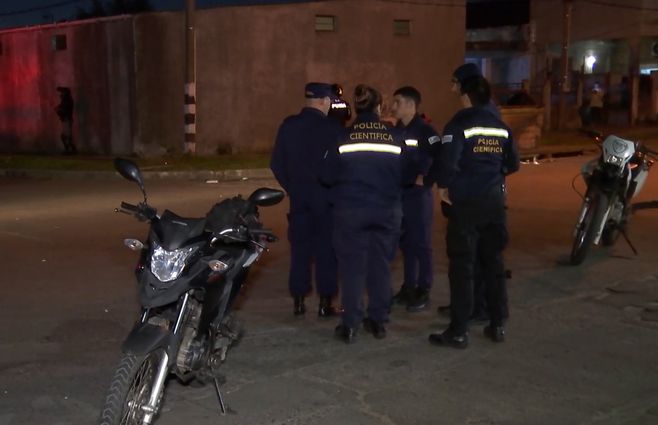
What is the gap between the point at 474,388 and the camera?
5.68 metres

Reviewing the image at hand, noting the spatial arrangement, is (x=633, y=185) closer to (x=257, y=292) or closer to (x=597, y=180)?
(x=597, y=180)

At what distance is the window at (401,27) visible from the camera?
998 inches

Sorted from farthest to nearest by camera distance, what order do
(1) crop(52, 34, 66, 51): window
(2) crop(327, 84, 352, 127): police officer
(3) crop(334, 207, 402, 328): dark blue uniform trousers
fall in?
(1) crop(52, 34, 66, 51): window, (2) crop(327, 84, 352, 127): police officer, (3) crop(334, 207, 402, 328): dark blue uniform trousers

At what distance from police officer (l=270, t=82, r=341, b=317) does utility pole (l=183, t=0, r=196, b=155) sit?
45.3 ft

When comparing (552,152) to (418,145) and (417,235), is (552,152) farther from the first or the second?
(418,145)

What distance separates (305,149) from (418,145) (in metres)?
0.89

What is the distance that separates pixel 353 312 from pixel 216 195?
9185mm

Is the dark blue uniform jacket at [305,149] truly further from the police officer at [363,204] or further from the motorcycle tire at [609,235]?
the motorcycle tire at [609,235]

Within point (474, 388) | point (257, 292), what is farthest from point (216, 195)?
point (474, 388)

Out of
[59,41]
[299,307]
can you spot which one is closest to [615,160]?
[299,307]

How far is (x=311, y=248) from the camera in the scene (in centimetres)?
730

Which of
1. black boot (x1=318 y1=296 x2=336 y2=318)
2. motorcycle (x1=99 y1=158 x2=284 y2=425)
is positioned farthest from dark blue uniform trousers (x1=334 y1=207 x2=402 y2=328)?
motorcycle (x1=99 y1=158 x2=284 y2=425)

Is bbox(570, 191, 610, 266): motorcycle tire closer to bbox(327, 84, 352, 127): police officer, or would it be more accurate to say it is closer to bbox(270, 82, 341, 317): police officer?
bbox(327, 84, 352, 127): police officer

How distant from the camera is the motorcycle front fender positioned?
14.9 ft
